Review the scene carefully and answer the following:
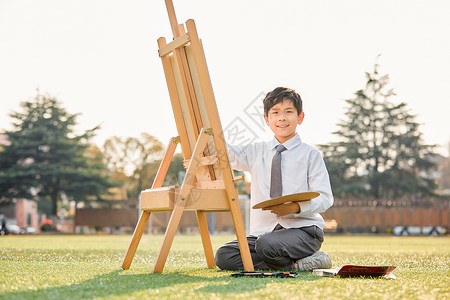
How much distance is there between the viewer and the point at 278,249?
11.6ft

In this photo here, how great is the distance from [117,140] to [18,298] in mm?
28704

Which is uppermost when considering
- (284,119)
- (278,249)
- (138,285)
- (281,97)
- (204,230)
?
(281,97)

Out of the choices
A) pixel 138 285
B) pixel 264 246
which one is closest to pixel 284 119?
pixel 264 246

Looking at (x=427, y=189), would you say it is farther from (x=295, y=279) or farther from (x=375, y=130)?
(x=295, y=279)

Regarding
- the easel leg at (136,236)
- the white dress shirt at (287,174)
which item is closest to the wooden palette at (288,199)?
the white dress shirt at (287,174)

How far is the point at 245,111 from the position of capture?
442cm

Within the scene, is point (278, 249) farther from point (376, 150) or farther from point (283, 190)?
point (376, 150)

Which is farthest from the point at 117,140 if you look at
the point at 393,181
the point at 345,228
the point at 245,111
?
the point at 245,111

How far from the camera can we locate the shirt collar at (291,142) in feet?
12.6

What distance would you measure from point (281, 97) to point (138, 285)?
183 cm

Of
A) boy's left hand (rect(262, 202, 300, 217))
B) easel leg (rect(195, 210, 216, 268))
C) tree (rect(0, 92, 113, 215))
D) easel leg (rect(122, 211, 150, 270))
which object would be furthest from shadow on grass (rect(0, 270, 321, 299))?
tree (rect(0, 92, 113, 215))

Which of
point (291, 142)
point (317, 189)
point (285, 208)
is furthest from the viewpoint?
point (291, 142)

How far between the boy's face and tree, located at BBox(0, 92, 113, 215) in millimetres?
24092

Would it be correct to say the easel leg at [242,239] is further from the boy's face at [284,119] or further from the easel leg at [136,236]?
the boy's face at [284,119]
